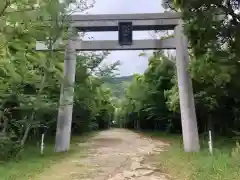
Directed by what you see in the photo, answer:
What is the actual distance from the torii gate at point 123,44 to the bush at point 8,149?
301 centimetres

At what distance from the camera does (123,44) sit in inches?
571

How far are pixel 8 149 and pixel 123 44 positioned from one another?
6458 millimetres

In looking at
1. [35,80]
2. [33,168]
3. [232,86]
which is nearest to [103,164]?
[33,168]

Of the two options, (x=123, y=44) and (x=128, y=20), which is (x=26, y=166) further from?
(x=128, y=20)

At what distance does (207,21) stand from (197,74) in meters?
1.95

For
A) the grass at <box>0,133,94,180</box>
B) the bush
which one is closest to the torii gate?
the grass at <box>0,133,94,180</box>

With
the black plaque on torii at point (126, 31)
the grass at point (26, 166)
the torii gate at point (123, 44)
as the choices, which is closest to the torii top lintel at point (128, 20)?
the torii gate at point (123, 44)

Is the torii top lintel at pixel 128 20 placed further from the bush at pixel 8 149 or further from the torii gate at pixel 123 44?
the bush at pixel 8 149

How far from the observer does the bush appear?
10.6m

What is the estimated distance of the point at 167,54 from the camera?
81.2 feet

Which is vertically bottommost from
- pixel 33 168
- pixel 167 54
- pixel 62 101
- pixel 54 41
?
pixel 33 168

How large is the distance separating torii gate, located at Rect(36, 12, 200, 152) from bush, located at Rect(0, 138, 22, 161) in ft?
9.87

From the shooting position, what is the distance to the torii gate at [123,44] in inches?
543

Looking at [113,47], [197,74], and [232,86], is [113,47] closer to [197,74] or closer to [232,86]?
[197,74]
